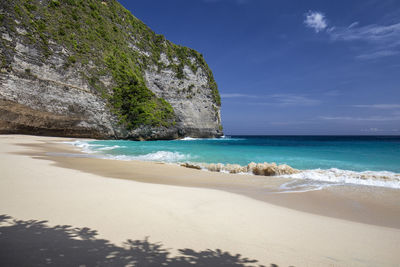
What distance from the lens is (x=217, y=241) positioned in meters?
3.51

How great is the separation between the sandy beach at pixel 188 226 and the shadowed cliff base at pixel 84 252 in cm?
1

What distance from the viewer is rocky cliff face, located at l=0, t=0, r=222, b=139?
30156 millimetres

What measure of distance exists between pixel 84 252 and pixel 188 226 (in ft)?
5.84

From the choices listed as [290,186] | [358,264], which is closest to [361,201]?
[290,186]

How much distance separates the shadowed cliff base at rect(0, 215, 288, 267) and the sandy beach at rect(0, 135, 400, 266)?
0.01 meters

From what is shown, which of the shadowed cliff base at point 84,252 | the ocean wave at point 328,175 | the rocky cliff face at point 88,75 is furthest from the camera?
the rocky cliff face at point 88,75

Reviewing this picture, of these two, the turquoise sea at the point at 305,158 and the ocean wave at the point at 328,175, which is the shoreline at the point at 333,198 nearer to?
the ocean wave at the point at 328,175

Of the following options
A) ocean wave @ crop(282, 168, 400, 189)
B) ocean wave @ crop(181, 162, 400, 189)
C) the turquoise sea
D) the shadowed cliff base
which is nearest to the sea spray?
ocean wave @ crop(181, 162, 400, 189)

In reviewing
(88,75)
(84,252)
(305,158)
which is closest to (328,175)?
(305,158)

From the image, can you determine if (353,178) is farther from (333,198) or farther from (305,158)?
(305,158)

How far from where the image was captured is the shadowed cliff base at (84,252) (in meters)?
2.74

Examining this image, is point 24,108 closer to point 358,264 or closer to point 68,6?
point 68,6

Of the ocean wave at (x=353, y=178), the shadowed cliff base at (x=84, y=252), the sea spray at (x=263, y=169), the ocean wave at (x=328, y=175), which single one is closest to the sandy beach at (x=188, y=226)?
the shadowed cliff base at (x=84, y=252)

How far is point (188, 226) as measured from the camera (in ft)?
13.3
